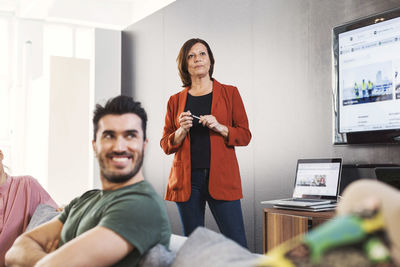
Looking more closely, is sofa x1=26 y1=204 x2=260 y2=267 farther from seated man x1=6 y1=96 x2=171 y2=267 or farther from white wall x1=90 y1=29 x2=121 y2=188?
white wall x1=90 y1=29 x2=121 y2=188

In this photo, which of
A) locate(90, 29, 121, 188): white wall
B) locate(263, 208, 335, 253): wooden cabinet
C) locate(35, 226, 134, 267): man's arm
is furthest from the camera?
locate(90, 29, 121, 188): white wall

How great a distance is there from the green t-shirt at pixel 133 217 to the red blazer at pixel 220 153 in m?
1.02

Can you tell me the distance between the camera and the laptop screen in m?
2.48

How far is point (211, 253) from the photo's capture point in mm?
1034

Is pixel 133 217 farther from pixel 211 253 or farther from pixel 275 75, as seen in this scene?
pixel 275 75

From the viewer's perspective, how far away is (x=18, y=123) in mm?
6234

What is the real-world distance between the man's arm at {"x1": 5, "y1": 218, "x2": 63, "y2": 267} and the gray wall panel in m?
1.77

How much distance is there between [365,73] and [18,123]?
4.88 meters

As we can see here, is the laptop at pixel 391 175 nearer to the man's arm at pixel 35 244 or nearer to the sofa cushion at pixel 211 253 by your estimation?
the sofa cushion at pixel 211 253

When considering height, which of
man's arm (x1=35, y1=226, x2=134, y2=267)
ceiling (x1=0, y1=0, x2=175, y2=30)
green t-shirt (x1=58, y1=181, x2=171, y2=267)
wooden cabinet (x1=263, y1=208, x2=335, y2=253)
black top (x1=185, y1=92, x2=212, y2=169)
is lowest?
wooden cabinet (x1=263, y1=208, x2=335, y2=253)

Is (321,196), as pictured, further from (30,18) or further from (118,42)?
(30,18)

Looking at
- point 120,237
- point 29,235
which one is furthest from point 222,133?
point 120,237

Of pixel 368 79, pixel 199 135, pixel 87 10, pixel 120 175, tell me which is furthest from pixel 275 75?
pixel 87 10

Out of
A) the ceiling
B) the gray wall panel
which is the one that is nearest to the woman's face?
the gray wall panel
